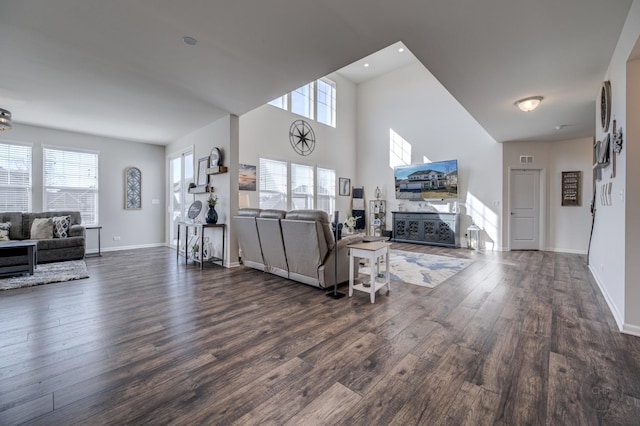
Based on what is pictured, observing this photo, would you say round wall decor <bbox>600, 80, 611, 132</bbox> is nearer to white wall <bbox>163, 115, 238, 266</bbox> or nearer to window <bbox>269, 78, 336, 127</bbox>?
white wall <bbox>163, 115, 238, 266</bbox>

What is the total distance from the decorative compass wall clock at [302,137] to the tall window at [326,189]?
766mm

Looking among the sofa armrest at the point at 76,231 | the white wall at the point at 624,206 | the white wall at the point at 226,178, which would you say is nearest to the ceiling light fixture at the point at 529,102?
the white wall at the point at 624,206

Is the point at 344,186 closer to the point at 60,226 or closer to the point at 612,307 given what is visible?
the point at 612,307

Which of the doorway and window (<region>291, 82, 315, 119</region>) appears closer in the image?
the doorway

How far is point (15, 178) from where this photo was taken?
5.26 meters

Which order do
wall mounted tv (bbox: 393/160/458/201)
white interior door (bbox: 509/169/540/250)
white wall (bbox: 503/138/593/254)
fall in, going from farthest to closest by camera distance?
wall mounted tv (bbox: 393/160/458/201), white interior door (bbox: 509/169/540/250), white wall (bbox: 503/138/593/254)

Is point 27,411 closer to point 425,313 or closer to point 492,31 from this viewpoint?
point 425,313

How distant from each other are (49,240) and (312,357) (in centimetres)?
568

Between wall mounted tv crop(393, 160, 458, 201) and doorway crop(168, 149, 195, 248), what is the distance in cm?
563

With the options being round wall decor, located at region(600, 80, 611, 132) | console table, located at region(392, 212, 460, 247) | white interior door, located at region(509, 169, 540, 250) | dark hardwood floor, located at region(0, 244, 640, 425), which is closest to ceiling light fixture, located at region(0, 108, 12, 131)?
dark hardwood floor, located at region(0, 244, 640, 425)

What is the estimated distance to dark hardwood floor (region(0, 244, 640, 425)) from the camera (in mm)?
1442

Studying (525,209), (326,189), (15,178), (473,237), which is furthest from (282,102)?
(525,209)

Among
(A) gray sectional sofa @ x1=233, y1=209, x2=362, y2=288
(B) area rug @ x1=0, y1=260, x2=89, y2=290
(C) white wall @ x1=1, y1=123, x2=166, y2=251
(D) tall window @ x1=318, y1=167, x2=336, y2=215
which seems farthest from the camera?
(D) tall window @ x1=318, y1=167, x2=336, y2=215

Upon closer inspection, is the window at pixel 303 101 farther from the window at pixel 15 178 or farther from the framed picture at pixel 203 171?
the window at pixel 15 178
